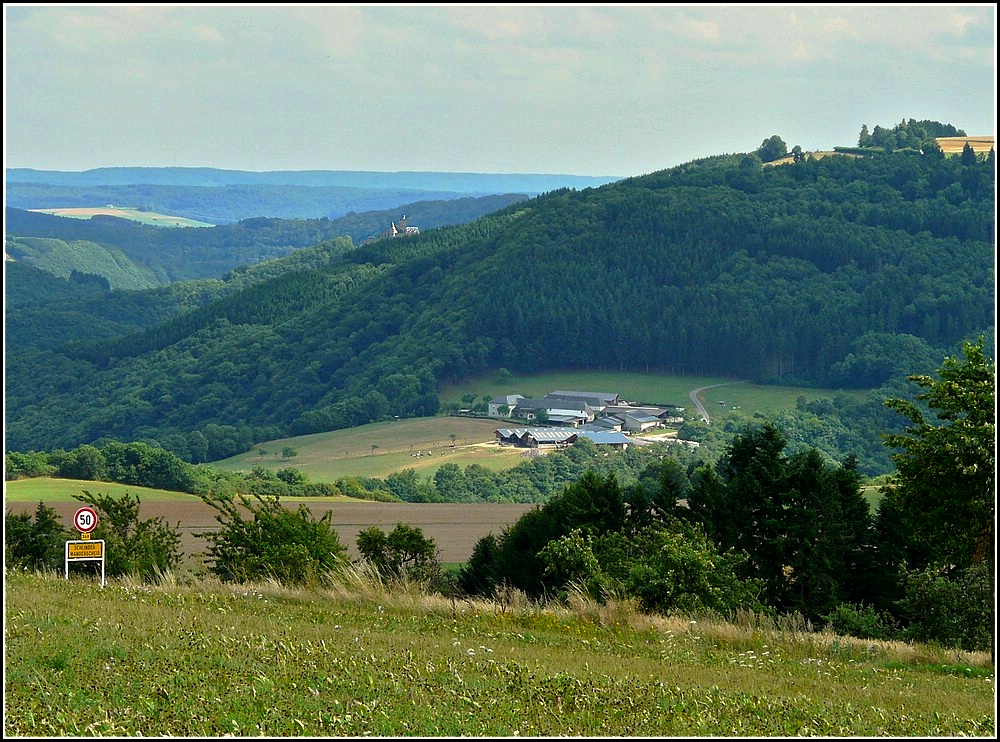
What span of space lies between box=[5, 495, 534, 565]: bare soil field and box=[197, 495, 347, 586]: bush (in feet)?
72.6

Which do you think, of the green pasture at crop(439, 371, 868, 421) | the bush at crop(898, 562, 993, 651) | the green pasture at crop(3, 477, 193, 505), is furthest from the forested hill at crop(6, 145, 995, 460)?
the bush at crop(898, 562, 993, 651)

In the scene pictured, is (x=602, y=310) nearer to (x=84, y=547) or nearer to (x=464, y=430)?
(x=464, y=430)

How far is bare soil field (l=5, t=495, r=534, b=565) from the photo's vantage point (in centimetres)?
4425

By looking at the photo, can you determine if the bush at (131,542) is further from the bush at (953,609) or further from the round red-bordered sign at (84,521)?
the bush at (953,609)

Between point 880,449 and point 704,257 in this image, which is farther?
point 704,257

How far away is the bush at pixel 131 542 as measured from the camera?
15.8 meters

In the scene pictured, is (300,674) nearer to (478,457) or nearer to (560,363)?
(478,457)

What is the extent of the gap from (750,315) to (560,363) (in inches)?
971

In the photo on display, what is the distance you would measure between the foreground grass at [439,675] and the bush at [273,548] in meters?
3.23

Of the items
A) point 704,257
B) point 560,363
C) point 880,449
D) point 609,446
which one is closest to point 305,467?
point 609,446

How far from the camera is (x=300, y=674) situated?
7219mm

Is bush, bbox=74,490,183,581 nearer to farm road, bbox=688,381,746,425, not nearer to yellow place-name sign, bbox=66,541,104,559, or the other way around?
yellow place-name sign, bbox=66,541,104,559

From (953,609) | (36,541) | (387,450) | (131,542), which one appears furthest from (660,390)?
(953,609)

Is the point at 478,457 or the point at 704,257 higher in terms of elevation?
the point at 704,257
